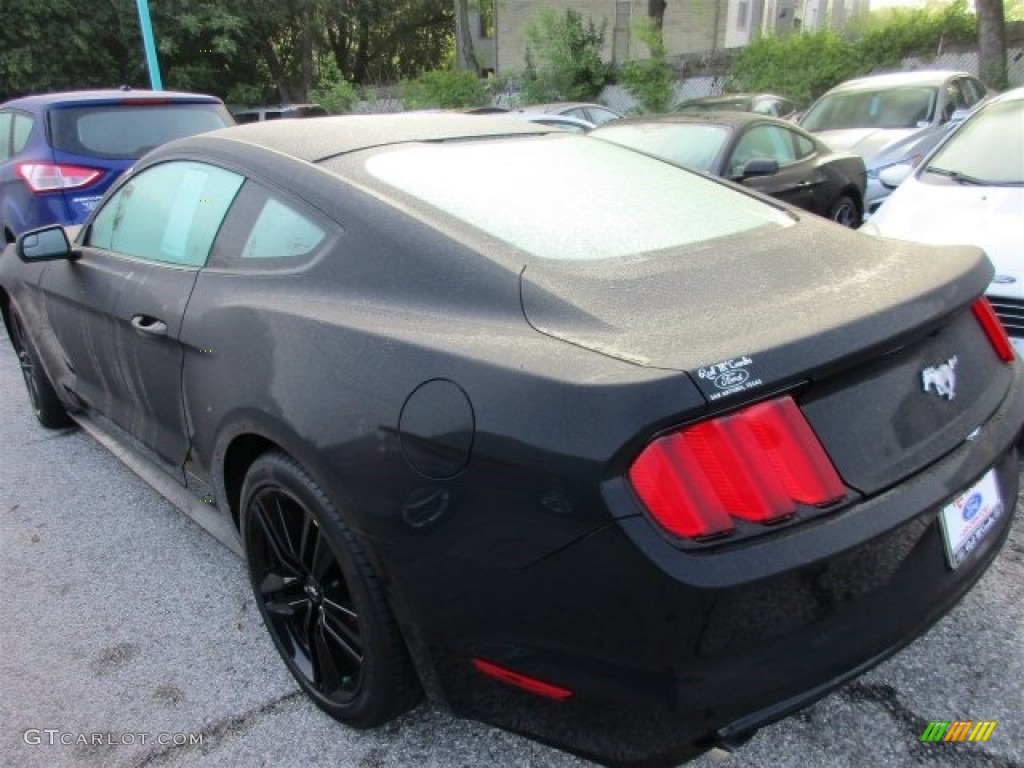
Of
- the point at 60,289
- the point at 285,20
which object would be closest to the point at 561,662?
the point at 60,289

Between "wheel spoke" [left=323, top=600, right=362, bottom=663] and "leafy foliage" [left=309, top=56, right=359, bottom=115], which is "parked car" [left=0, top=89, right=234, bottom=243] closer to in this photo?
"wheel spoke" [left=323, top=600, right=362, bottom=663]

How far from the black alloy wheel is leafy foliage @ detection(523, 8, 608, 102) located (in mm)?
19742

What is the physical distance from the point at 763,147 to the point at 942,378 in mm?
5315

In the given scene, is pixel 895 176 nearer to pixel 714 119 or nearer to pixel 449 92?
pixel 714 119

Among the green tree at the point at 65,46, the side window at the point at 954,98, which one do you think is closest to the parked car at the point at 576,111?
the side window at the point at 954,98

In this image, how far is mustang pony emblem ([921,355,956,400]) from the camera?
169cm

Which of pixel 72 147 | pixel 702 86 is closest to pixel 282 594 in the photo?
pixel 72 147

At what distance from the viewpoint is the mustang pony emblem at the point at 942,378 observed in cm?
169

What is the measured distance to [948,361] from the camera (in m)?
1.77

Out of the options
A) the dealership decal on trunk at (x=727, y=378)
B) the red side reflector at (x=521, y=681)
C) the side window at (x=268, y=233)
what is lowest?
the red side reflector at (x=521, y=681)

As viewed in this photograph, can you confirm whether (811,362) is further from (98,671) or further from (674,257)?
(98,671)

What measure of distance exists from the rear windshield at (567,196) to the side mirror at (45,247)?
1.49 meters

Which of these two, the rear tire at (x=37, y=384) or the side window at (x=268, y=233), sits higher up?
the side window at (x=268, y=233)

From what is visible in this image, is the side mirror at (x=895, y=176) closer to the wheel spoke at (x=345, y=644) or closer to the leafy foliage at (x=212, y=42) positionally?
the wheel spoke at (x=345, y=644)
